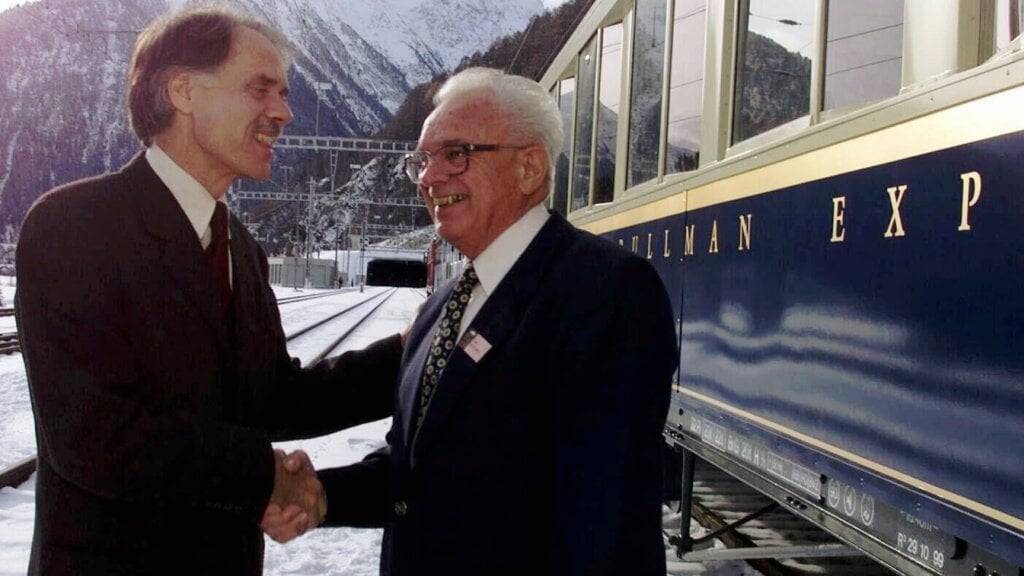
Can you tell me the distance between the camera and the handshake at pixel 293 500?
6.58 ft

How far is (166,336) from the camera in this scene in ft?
6.20

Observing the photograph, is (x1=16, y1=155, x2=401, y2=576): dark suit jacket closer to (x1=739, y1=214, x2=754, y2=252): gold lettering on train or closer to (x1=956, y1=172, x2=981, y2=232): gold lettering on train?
(x1=956, y1=172, x2=981, y2=232): gold lettering on train

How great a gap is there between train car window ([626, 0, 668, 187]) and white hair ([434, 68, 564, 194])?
2604mm

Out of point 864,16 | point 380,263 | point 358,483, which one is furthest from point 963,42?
point 380,263

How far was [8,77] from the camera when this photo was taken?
153 meters

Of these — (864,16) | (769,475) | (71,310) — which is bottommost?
(769,475)

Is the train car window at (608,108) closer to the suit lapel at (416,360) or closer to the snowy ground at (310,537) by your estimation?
the snowy ground at (310,537)

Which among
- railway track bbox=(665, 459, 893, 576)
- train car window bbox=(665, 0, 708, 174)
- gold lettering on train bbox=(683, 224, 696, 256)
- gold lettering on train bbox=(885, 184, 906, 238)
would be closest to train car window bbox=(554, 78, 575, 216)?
railway track bbox=(665, 459, 893, 576)

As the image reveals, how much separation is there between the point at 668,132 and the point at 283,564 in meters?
2.75

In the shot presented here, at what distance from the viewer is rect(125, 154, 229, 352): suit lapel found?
194cm

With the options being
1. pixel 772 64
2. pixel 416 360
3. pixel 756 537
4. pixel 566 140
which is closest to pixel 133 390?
pixel 416 360

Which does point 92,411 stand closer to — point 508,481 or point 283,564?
point 508,481

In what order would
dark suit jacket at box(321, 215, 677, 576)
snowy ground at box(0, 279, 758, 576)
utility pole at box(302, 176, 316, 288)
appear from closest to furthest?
dark suit jacket at box(321, 215, 677, 576), snowy ground at box(0, 279, 758, 576), utility pole at box(302, 176, 316, 288)

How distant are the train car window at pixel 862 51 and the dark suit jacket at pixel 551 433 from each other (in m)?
1.26
